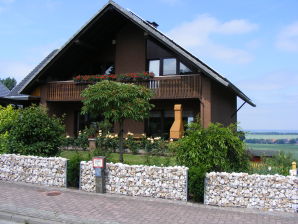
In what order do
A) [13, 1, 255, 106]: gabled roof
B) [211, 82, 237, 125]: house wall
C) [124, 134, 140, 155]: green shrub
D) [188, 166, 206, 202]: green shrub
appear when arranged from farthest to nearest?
[211, 82, 237, 125]: house wall, [124, 134, 140, 155]: green shrub, [13, 1, 255, 106]: gabled roof, [188, 166, 206, 202]: green shrub

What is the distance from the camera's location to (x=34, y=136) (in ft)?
37.4

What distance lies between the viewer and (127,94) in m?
11.7

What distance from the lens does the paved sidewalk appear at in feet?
22.2

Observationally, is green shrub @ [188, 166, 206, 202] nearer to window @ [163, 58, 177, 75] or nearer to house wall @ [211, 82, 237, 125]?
house wall @ [211, 82, 237, 125]

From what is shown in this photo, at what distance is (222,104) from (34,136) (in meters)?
11.7

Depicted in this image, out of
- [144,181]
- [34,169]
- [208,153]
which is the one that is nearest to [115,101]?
[34,169]

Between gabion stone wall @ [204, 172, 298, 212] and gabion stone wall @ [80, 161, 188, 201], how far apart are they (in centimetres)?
75

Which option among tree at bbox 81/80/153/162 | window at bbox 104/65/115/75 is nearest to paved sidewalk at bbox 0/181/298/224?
tree at bbox 81/80/153/162

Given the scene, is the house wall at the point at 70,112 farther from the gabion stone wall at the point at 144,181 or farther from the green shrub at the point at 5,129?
the gabion stone wall at the point at 144,181

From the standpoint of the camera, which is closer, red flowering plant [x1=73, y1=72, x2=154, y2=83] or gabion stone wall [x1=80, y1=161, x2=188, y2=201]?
gabion stone wall [x1=80, y1=161, x2=188, y2=201]

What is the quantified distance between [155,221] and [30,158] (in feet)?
18.5

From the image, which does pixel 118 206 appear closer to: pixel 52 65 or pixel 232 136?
pixel 232 136

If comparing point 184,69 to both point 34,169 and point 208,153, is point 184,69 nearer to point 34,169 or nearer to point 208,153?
point 208,153

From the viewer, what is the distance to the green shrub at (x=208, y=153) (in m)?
8.37
